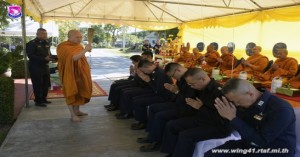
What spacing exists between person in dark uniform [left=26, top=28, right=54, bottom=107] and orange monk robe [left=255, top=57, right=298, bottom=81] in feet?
13.4

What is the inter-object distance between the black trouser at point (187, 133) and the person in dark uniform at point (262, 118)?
1.77ft

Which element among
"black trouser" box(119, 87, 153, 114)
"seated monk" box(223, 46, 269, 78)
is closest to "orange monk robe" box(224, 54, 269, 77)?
"seated monk" box(223, 46, 269, 78)

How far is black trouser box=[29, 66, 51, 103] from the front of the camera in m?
4.93

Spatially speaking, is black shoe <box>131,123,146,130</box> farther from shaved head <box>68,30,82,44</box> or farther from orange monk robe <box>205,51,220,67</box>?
orange monk robe <box>205,51,220,67</box>

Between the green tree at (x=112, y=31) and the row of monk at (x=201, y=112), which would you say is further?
the green tree at (x=112, y=31)

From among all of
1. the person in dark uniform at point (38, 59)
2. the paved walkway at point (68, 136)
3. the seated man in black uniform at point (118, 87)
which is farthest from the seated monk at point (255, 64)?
the person in dark uniform at point (38, 59)

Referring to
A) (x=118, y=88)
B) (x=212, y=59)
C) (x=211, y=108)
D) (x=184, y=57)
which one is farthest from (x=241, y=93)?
(x=184, y=57)

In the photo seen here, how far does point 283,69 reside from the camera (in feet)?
16.3

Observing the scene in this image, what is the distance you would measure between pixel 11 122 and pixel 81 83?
49.8 inches

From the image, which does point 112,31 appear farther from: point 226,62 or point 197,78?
point 197,78

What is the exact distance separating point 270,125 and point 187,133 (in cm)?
87

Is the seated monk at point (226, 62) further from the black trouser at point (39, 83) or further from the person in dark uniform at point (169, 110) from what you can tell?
the black trouser at point (39, 83)

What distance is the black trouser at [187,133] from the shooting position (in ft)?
7.66

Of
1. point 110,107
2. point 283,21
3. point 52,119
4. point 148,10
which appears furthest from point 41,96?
point 283,21
